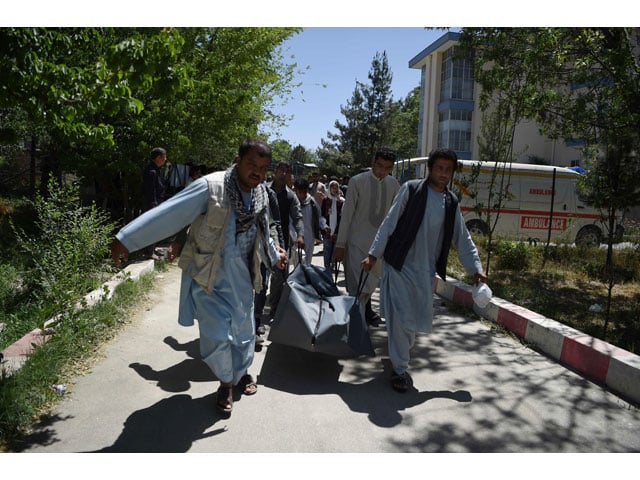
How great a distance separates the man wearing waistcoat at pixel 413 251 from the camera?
4.07 metres

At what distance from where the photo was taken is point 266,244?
145 inches

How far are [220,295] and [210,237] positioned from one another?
41 cm

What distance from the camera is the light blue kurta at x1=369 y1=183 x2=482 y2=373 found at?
4.09 m

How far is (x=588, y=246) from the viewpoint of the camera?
11422mm

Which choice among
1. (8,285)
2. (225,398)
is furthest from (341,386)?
(8,285)

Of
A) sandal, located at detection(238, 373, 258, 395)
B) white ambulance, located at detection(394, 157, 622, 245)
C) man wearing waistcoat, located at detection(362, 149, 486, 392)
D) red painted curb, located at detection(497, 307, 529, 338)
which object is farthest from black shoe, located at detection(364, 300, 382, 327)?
white ambulance, located at detection(394, 157, 622, 245)

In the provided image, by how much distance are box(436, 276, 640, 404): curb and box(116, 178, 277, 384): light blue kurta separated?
296cm

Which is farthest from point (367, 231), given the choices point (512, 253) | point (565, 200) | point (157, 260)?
point (565, 200)

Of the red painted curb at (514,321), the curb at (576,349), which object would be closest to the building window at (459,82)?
the curb at (576,349)

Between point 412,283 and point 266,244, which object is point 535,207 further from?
point 266,244

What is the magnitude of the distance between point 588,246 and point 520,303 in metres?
5.79

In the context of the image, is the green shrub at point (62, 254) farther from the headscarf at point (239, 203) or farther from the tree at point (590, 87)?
the tree at point (590, 87)

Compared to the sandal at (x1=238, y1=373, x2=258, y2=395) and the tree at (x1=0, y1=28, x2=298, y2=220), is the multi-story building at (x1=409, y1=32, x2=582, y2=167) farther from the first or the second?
the sandal at (x1=238, y1=373, x2=258, y2=395)

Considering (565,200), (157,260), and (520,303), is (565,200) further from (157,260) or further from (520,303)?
(157,260)
